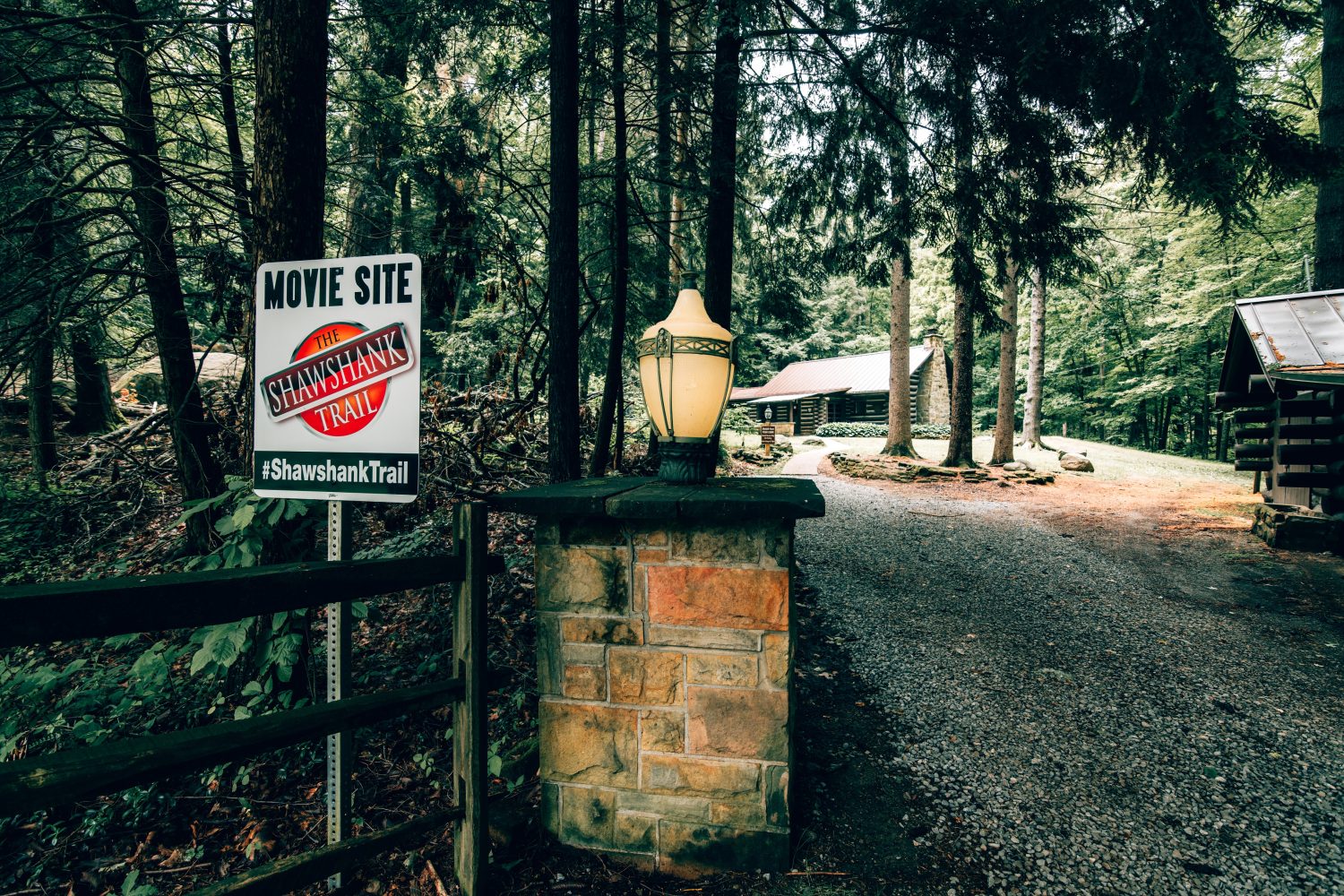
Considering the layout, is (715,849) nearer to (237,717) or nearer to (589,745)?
(589,745)

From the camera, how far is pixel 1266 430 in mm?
8125

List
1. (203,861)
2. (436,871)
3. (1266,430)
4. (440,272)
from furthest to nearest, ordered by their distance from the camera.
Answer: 1. (1266,430)
2. (440,272)
3. (203,861)
4. (436,871)

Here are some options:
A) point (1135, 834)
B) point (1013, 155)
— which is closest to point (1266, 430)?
point (1013, 155)


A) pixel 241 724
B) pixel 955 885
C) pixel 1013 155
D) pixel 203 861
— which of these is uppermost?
pixel 1013 155

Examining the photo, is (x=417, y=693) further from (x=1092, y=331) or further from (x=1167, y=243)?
(x=1092, y=331)

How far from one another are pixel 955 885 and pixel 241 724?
2.34m

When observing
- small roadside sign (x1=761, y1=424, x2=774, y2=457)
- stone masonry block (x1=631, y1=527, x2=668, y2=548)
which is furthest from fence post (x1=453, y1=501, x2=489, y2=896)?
small roadside sign (x1=761, y1=424, x2=774, y2=457)

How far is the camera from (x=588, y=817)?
2.26 meters

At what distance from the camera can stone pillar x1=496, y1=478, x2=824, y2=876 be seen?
6.98 feet

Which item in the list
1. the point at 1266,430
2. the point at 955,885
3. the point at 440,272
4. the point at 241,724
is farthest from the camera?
the point at 1266,430

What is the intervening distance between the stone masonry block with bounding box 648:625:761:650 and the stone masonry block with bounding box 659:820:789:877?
674 millimetres

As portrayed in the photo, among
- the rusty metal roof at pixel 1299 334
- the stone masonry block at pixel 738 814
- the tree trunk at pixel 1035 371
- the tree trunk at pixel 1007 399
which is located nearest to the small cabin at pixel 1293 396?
the rusty metal roof at pixel 1299 334

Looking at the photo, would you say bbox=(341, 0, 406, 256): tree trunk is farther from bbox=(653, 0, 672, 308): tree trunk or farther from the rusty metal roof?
the rusty metal roof

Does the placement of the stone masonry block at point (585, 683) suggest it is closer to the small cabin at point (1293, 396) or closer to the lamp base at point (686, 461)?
the lamp base at point (686, 461)
